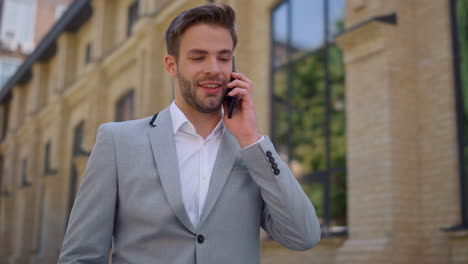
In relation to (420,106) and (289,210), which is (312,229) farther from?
(420,106)

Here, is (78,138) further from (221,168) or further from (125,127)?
(221,168)

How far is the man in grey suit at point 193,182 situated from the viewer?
7.15 feet

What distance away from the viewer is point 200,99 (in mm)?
2320

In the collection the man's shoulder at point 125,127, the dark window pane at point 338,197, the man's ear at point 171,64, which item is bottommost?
the dark window pane at point 338,197

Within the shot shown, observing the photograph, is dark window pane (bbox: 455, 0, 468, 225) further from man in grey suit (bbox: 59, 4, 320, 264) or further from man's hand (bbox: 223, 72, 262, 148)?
man's hand (bbox: 223, 72, 262, 148)

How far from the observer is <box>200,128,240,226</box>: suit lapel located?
2240mm

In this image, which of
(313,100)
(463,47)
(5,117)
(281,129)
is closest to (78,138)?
(281,129)

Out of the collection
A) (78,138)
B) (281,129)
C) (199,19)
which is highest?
(78,138)

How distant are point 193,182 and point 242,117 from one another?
34cm

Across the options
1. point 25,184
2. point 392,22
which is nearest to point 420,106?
point 392,22

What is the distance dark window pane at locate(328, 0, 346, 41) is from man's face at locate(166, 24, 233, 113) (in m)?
9.16

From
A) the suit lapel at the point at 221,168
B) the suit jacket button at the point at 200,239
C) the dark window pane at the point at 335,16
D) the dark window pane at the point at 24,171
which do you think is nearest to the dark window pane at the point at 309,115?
the dark window pane at the point at 335,16

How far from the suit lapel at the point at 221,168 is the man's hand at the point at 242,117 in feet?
0.34

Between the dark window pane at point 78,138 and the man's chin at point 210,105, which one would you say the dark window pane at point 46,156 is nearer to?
the dark window pane at point 78,138
